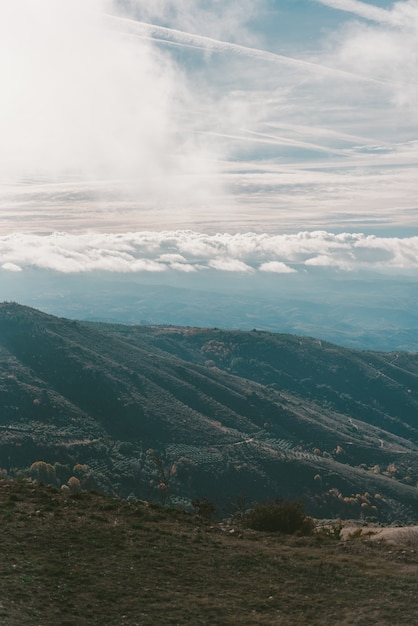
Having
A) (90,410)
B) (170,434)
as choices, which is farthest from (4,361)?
(170,434)

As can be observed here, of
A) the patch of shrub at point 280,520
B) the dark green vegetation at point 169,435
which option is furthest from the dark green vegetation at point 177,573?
the dark green vegetation at point 169,435

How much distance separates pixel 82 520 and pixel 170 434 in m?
96.0

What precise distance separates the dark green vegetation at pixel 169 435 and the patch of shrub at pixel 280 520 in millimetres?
40225

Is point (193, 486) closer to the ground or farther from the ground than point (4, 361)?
closer to the ground

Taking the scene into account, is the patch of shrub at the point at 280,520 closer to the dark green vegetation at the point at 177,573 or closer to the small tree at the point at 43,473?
the dark green vegetation at the point at 177,573

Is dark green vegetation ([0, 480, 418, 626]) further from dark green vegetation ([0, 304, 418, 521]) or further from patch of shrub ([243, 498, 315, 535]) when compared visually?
dark green vegetation ([0, 304, 418, 521])

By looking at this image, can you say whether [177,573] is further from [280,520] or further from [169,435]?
[169,435]

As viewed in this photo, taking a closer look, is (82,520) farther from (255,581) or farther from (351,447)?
(351,447)

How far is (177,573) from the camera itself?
65.0ft

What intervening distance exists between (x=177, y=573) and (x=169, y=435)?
3953 inches

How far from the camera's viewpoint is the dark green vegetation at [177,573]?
53.1 feet

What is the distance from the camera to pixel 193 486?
95.8 meters

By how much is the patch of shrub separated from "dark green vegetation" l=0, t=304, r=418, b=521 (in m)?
40.2

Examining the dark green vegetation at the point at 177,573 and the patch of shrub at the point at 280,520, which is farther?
the patch of shrub at the point at 280,520
